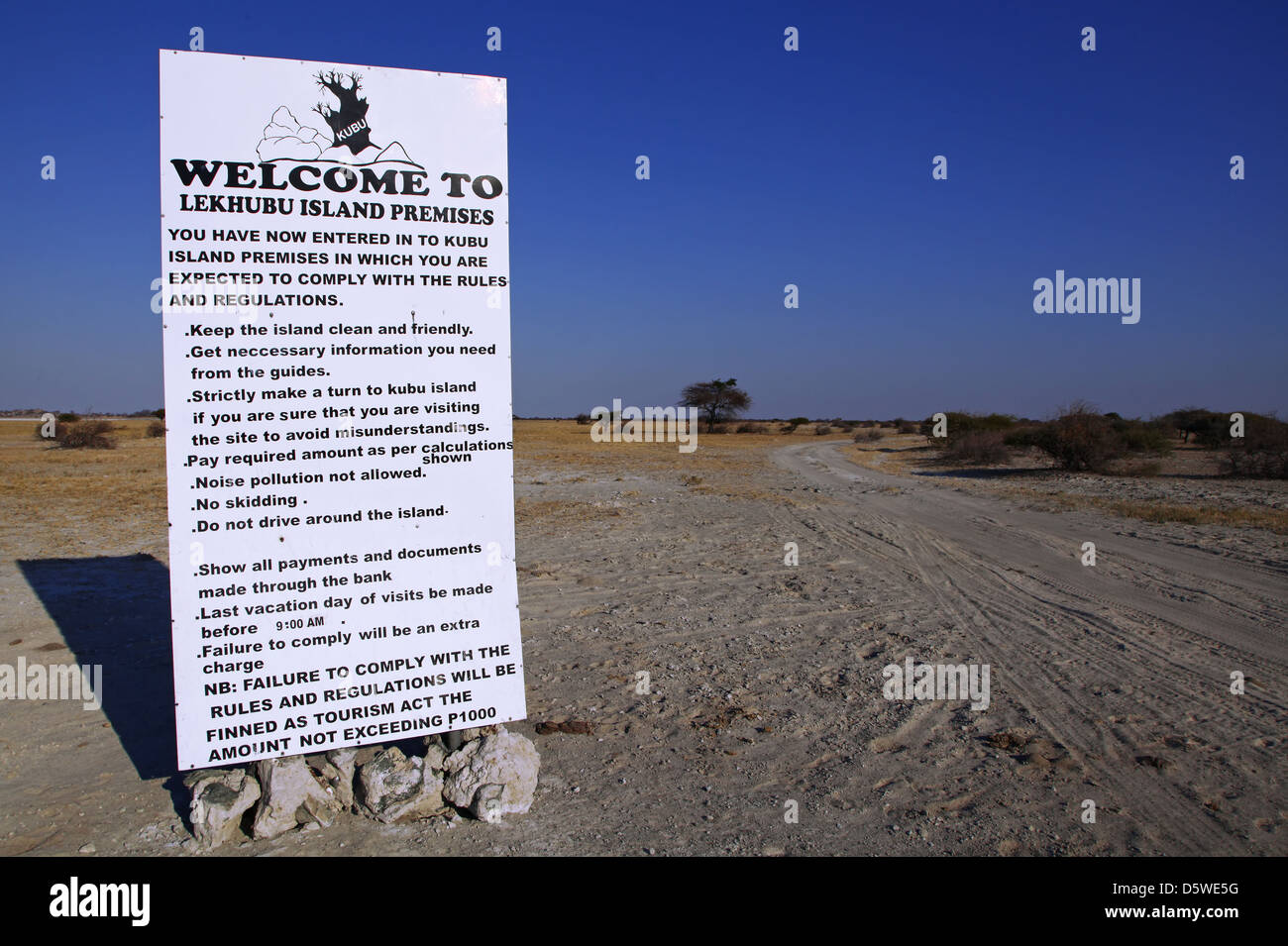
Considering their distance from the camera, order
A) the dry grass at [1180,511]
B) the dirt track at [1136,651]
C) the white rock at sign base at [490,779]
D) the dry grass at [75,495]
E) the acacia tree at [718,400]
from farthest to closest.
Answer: the acacia tree at [718,400]
the dry grass at [1180,511]
the dry grass at [75,495]
the dirt track at [1136,651]
the white rock at sign base at [490,779]

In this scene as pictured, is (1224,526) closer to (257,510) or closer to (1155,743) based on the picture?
(1155,743)

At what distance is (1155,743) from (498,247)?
4.72 meters

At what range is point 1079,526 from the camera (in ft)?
43.2

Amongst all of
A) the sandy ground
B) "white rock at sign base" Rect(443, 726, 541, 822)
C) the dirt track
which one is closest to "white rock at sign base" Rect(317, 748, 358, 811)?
the sandy ground

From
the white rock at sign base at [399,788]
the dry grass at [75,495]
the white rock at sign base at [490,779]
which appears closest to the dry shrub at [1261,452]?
the white rock at sign base at [490,779]

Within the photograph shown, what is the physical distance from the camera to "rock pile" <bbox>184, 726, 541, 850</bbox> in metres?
3.53

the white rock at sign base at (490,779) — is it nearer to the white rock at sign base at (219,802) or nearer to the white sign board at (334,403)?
the white sign board at (334,403)

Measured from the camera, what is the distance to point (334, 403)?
3.66m

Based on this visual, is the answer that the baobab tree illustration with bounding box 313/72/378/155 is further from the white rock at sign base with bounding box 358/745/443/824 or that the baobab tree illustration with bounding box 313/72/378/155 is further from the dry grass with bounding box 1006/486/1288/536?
the dry grass with bounding box 1006/486/1288/536

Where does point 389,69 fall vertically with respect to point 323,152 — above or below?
above

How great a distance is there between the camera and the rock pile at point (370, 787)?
3.53 meters

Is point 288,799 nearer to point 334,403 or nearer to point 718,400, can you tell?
point 334,403
